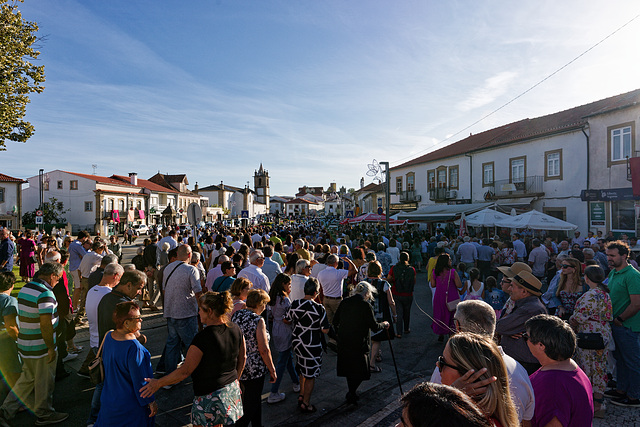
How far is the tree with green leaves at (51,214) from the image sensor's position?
4269cm

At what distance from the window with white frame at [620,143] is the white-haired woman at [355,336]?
775 inches

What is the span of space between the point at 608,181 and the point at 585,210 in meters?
1.94

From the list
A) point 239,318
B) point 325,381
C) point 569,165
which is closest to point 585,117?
point 569,165

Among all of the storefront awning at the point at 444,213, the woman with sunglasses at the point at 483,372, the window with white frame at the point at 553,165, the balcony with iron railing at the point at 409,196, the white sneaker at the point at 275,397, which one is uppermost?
the window with white frame at the point at 553,165

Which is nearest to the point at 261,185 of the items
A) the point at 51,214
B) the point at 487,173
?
the point at 51,214

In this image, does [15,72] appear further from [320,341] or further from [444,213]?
[444,213]

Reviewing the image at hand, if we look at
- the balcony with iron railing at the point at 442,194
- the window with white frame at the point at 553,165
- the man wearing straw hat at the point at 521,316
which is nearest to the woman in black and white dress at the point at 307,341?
the man wearing straw hat at the point at 521,316

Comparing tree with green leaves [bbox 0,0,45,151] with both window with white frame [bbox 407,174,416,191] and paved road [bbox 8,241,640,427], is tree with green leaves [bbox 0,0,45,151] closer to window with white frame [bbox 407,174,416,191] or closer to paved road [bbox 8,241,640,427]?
paved road [bbox 8,241,640,427]

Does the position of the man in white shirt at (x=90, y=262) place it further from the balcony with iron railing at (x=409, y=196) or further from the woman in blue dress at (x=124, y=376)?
the balcony with iron railing at (x=409, y=196)

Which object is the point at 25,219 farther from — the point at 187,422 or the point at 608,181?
the point at 608,181

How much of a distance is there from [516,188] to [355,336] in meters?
23.8

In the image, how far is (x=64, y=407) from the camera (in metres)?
4.54

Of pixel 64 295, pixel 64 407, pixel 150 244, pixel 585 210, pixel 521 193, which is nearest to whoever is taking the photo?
pixel 64 407

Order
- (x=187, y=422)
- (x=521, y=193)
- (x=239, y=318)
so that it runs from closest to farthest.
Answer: (x=239, y=318) < (x=187, y=422) < (x=521, y=193)
